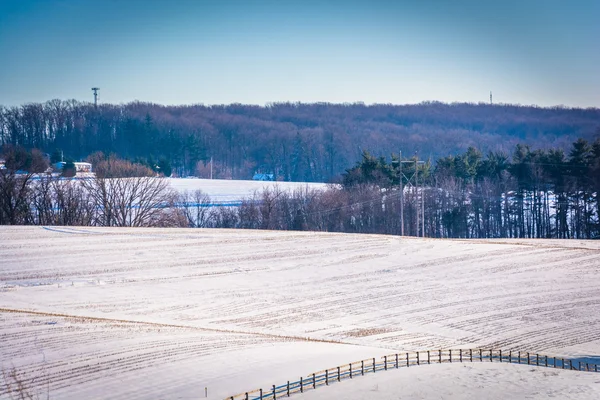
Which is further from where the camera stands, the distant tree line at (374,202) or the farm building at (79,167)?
the farm building at (79,167)

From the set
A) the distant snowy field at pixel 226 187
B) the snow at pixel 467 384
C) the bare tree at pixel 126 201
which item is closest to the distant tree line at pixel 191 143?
the distant snowy field at pixel 226 187

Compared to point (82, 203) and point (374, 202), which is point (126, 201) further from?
point (374, 202)

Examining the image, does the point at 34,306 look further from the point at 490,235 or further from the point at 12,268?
the point at 490,235

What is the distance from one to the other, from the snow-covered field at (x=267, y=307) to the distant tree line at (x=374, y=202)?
68.5ft

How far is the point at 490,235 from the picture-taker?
90.2 m

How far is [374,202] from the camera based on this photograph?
85312mm

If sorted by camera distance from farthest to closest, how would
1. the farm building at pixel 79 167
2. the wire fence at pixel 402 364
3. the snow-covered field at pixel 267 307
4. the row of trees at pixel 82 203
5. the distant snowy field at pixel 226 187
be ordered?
the farm building at pixel 79 167
the distant snowy field at pixel 226 187
the row of trees at pixel 82 203
the snow-covered field at pixel 267 307
the wire fence at pixel 402 364

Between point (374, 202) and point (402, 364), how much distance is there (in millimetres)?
60172

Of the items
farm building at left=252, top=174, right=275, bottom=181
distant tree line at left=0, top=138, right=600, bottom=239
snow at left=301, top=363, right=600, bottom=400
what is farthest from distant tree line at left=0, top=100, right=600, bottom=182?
snow at left=301, top=363, right=600, bottom=400

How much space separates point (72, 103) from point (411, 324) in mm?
147316

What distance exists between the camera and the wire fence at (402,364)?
21.6 m

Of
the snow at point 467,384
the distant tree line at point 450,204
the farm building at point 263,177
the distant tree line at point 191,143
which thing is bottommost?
the snow at point 467,384

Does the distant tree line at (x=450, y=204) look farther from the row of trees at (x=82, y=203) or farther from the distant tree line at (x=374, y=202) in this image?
the row of trees at (x=82, y=203)

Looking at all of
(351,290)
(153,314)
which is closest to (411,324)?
(351,290)
